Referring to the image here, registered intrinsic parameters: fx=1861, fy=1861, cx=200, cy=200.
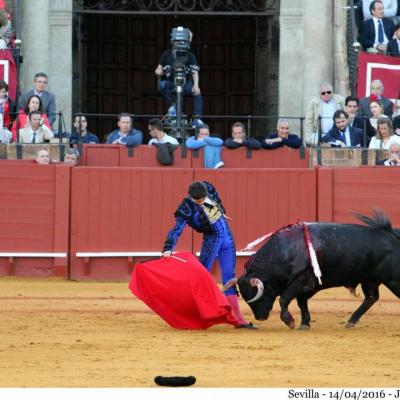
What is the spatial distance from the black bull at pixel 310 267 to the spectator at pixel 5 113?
6137 millimetres

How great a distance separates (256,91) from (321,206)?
4.79 metres

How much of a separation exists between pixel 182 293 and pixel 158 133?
5978 mm

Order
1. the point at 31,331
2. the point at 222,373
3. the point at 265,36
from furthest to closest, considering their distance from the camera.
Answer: the point at 265,36, the point at 31,331, the point at 222,373

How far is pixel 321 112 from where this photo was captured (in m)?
24.0

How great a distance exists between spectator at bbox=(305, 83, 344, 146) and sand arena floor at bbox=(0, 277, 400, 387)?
10.1ft

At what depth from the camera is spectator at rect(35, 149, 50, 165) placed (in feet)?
77.4

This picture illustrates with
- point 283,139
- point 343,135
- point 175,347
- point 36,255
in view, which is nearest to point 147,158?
point 283,139

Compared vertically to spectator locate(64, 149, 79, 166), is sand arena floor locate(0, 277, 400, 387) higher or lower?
lower

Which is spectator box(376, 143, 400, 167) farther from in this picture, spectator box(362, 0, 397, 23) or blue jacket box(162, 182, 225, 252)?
blue jacket box(162, 182, 225, 252)

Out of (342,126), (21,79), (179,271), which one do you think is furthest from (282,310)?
(21,79)

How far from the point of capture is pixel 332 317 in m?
19.7

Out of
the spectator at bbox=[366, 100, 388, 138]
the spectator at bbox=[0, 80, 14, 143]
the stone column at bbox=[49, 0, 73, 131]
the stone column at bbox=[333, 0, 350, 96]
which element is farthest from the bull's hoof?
the stone column at bbox=[49, 0, 73, 131]

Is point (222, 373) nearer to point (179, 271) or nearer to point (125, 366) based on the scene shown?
point (125, 366)

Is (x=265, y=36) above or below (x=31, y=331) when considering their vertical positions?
above
